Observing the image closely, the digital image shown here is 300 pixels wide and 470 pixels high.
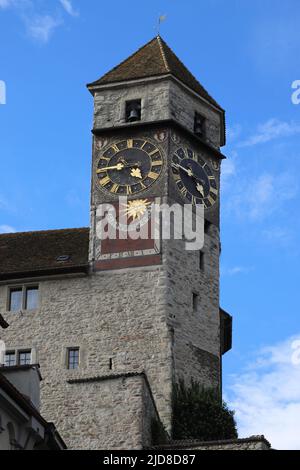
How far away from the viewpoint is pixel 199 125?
169 feet

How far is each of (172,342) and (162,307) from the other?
52.1 inches

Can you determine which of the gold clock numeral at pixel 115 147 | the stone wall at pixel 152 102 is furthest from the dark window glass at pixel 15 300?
the stone wall at pixel 152 102

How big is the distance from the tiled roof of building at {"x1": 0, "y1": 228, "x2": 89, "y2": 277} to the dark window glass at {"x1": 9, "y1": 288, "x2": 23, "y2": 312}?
0.75 metres

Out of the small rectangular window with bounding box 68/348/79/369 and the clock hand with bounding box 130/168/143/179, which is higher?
the clock hand with bounding box 130/168/143/179

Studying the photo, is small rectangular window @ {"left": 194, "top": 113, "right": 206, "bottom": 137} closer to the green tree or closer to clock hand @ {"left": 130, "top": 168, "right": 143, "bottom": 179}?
clock hand @ {"left": 130, "top": 168, "right": 143, "bottom": 179}

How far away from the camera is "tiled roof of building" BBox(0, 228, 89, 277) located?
48.3m

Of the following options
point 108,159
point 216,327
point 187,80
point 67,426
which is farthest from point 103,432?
point 187,80

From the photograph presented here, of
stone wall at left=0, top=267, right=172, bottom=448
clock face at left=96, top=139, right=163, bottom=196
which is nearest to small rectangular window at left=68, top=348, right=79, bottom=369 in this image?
stone wall at left=0, top=267, right=172, bottom=448

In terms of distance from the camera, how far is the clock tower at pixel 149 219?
45.8 meters

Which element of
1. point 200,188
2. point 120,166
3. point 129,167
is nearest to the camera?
point 129,167

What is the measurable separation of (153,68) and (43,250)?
8266mm

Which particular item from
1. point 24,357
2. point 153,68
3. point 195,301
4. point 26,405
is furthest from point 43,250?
point 26,405

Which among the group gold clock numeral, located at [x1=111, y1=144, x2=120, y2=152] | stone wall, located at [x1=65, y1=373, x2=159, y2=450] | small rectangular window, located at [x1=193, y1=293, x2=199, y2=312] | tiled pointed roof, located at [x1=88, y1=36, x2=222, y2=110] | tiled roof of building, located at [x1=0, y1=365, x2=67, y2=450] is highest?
tiled pointed roof, located at [x1=88, y1=36, x2=222, y2=110]

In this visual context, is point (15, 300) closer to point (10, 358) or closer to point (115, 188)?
point (10, 358)
